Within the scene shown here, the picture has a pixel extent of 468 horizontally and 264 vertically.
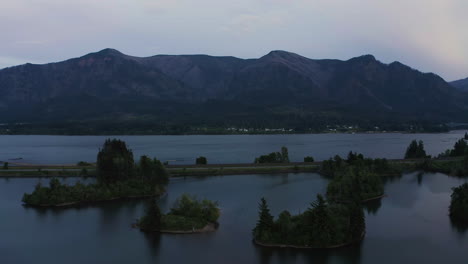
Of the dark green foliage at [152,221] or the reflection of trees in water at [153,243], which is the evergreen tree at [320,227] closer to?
the reflection of trees in water at [153,243]

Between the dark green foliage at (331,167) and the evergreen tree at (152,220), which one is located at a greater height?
the dark green foliage at (331,167)

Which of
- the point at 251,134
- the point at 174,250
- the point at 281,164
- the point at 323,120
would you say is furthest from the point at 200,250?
the point at 323,120

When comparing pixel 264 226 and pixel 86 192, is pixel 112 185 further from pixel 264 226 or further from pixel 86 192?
pixel 264 226

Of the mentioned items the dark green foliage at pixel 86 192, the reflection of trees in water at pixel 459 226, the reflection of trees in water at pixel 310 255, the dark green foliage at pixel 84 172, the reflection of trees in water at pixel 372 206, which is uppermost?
the dark green foliage at pixel 84 172

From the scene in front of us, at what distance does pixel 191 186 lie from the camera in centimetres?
5172

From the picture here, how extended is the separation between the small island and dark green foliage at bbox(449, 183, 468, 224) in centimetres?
1921

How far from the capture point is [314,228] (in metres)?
28.8

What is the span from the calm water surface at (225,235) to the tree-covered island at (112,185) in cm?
164

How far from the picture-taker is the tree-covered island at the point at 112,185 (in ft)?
139

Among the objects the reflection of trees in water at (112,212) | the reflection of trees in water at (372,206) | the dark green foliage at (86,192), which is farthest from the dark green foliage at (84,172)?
the reflection of trees in water at (372,206)

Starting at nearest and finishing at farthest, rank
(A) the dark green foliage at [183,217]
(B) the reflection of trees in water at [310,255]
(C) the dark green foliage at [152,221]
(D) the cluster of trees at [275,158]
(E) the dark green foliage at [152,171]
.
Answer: (B) the reflection of trees in water at [310,255], (A) the dark green foliage at [183,217], (C) the dark green foliage at [152,221], (E) the dark green foliage at [152,171], (D) the cluster of trees at [275,158]

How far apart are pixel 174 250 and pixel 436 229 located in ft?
63.8

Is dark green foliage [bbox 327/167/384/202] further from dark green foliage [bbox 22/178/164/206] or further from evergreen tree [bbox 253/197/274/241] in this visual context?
dark green foliage [bbox 22/178/164/206]

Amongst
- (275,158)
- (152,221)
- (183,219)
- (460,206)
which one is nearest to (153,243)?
(152,221)
